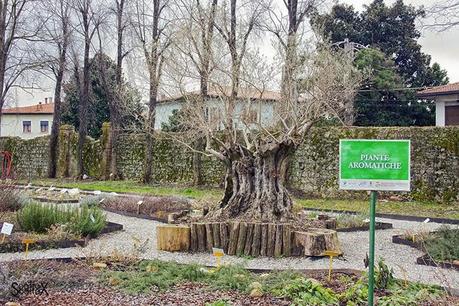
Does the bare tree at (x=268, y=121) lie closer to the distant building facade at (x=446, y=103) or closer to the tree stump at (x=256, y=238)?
the tree stump at (x=256, y=238)

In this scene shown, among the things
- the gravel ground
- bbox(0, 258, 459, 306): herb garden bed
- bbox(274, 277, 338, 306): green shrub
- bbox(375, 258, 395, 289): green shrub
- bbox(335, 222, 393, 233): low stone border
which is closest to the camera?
bbox(274, 277, 338, 306): green shrub

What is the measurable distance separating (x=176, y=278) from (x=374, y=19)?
2667cm

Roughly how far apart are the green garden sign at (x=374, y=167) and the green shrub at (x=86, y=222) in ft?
18.0

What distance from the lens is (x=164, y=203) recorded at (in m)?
12.9

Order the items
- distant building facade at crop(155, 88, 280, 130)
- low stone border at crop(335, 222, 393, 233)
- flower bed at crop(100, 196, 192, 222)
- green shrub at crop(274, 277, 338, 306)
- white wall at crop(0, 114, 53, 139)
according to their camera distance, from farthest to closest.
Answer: white wall at crop(0, 114, 53, 139), flower bed at crop(100, 196, 192, 222), distant building facade at crop(155, 88, 280, 130), low stone border at crop(335, 222, 393, 233), green shrub at crop(274, 277, 338, 306)

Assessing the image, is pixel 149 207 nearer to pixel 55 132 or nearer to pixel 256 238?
pixel 256 238

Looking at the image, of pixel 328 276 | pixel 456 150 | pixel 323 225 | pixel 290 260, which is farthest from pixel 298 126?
pixel 456 150

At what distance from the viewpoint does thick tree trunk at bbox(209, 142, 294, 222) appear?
8.53 m

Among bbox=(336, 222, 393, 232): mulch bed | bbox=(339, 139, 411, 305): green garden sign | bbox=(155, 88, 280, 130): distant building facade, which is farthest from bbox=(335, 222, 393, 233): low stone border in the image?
bbox=(339, 139, 411, 305): green garden sign

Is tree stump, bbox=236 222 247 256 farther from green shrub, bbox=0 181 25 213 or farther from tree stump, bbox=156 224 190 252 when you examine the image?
green shrub, bbox=0 181 25 213

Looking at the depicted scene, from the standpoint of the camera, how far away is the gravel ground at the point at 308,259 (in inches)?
266

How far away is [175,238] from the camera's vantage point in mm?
8242

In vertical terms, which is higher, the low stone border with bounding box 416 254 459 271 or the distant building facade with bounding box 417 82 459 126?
the distant building facade with bounding box 417 82 459 126

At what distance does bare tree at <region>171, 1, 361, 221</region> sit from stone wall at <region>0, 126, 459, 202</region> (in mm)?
3003
